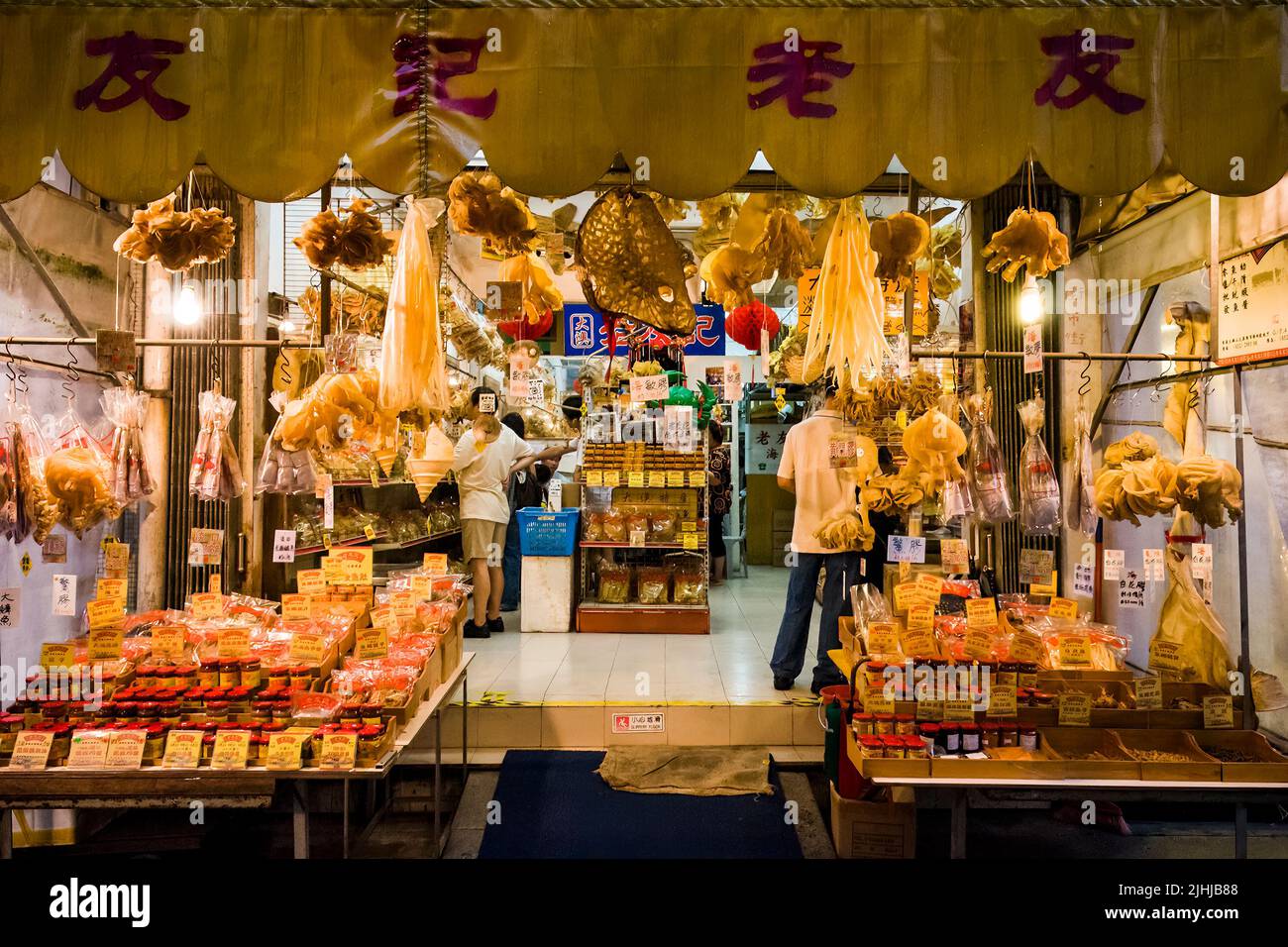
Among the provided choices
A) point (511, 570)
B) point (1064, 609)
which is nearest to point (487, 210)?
point (1064, 609)

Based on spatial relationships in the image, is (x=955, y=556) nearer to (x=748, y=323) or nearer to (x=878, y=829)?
(x=878, y=829)

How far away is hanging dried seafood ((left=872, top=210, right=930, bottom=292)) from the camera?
2.60 metres

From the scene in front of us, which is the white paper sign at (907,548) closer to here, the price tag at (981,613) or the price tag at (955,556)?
the price tag at (955,556)

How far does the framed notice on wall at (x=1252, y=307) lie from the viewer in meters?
2.88

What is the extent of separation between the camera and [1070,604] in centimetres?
349

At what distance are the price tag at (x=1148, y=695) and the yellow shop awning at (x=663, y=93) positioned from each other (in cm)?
182

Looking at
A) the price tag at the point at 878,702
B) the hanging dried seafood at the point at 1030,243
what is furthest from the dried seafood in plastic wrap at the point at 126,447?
the hanging dried seafood at the point at 1030,243

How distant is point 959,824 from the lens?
2.67m

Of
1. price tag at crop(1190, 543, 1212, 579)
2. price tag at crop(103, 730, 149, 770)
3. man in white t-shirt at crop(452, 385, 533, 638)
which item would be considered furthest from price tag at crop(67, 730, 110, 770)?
price tag at crop(1190, 543, 1212, 579)

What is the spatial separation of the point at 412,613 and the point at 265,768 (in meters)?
1.17

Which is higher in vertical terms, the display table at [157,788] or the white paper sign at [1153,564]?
the white paper sign at [1153,564]

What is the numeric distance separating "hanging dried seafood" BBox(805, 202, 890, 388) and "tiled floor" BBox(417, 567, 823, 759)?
8.22 ft

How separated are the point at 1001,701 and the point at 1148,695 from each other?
2.15ft

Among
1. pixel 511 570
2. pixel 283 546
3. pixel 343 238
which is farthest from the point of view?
pixel 511 570
